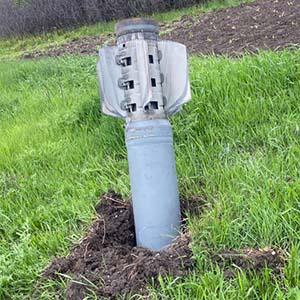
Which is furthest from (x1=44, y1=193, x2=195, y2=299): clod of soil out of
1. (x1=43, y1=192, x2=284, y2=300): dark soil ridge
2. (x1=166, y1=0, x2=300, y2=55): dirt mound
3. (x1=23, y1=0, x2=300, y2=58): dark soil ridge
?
(x1=166, y1=0, x2=300, y2=55): dirt mound

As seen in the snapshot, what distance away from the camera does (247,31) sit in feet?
21.1

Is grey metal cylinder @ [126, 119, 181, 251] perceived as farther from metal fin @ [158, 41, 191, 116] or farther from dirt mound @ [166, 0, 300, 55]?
dirt mound @ [166, 0, 300, 55]

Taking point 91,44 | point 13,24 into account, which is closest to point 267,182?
point 91,44

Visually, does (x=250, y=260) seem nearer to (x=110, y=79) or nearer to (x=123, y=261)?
(x=123, y=261)

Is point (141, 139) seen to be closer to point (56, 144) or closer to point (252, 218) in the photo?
point (252, 218)

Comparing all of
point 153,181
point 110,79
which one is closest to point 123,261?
point 153,181

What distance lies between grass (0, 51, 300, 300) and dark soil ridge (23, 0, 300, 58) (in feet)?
3.83

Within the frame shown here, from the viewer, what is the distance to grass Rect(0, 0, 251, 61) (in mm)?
11820

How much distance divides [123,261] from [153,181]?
0.33m

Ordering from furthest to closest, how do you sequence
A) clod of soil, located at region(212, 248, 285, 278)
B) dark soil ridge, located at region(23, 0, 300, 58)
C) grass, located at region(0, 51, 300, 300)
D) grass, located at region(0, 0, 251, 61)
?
grass, located at region(0, 0, 251, 61), dark soil ridge, located at region(23, 0, 300, 58), grass, located at region(0, 51, 300, 300), clod of soil, located at region(212, 248, 285, 278)

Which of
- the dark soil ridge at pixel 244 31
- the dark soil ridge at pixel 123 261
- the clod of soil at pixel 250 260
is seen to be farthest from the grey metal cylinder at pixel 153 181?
the dark soil ridge at pixel 244 31

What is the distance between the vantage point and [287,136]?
2746 mm

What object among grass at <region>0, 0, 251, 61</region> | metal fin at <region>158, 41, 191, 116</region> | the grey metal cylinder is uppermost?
metal fin at <region>158, 41, 191, 116</region>

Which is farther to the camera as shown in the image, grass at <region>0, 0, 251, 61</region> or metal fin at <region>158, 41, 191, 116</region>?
grass at <region>0, 0, 251, 61</region>
